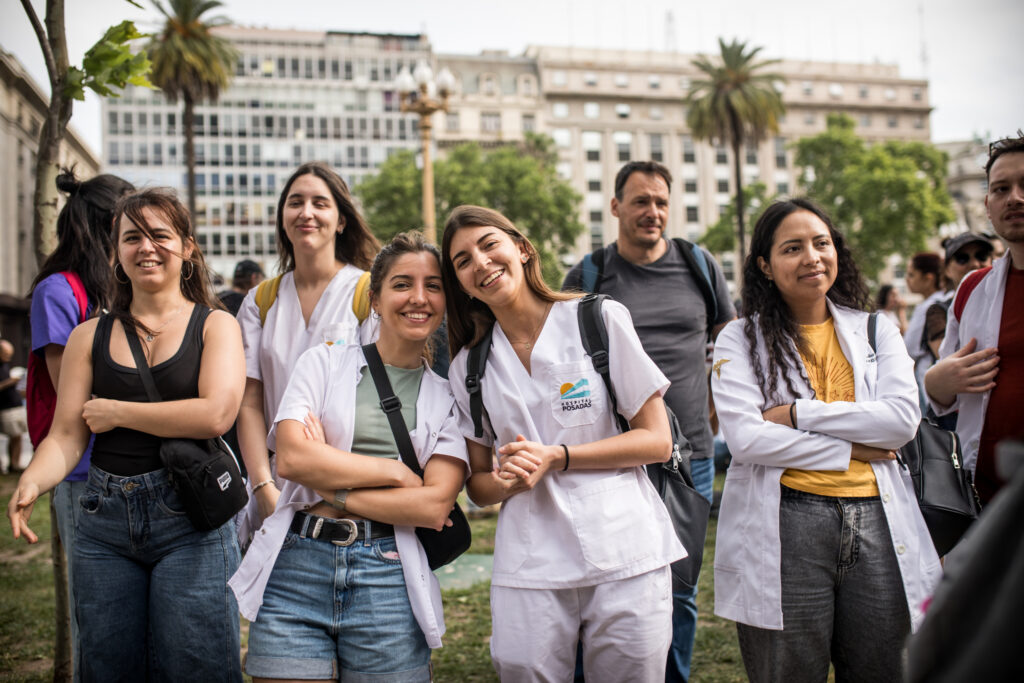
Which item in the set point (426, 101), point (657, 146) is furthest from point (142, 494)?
point (657, 146)

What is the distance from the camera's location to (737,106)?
36.8 metres

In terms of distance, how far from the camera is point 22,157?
3988cm

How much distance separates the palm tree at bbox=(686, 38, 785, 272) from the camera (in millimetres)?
37125

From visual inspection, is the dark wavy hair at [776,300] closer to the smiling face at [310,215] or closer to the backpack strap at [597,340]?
the backpack strap at [597,340]

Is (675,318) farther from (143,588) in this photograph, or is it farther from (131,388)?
(143,588)

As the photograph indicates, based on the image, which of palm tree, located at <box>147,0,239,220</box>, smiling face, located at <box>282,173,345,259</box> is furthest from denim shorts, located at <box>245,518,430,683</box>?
palm tree, located at <box>147,0,239,220</box>

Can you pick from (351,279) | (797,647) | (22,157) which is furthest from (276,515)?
(22,157)

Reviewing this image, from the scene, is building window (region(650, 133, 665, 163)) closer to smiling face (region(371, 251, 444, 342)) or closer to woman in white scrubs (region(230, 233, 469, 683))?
smiling face (region(371, 251, 444, 342))

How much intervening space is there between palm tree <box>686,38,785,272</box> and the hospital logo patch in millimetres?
35928

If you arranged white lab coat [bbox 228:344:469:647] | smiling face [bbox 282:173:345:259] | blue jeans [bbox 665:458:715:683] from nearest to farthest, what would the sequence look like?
white lab coat [bbox 228:344:469:647]
smiling face [bbox 282:173:345:259]
blue jeans [bbox 665:458:715:683]

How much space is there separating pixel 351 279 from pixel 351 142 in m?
65.6

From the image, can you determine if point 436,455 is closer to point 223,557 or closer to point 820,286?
point 223,557

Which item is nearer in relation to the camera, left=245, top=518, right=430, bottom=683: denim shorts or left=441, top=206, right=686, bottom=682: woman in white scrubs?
left=245, top=518, right=430, bottom=683: denim shorts

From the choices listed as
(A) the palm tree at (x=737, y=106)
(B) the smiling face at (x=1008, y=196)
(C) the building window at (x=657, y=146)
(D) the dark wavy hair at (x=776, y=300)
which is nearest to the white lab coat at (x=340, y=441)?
(D) the dark wavy hair at (x=776, y=300)
